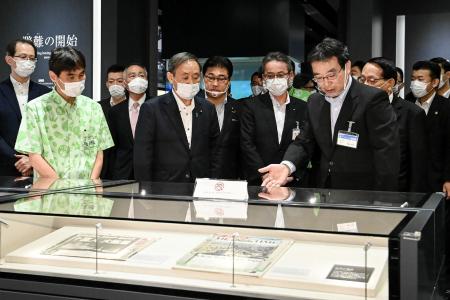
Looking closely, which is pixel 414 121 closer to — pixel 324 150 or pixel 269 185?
pixel 324 150

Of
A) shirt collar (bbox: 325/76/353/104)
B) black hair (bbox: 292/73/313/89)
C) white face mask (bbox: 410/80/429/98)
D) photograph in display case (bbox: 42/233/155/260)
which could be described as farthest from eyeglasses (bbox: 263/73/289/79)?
black hair (bbox: 292/73/313/89)

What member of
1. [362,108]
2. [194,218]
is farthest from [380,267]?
[362,108]

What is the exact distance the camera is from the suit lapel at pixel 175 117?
372 cm

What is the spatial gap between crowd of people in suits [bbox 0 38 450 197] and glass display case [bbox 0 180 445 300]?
0.88m

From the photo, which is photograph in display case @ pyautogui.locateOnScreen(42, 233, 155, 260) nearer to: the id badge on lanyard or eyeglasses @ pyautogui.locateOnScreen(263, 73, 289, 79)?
the id badge on lanyard

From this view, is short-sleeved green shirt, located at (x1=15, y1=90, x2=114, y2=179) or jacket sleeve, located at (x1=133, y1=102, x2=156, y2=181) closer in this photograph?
short-sleeved green shirt, located at (x1=15, y1=90, x2=114, y2=179)

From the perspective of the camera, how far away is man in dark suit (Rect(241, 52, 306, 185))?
4.17 meters

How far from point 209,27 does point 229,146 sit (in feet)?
23.7

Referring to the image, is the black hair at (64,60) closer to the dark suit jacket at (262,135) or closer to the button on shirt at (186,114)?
the button on shirt at (186,114)

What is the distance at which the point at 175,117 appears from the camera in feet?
12.3

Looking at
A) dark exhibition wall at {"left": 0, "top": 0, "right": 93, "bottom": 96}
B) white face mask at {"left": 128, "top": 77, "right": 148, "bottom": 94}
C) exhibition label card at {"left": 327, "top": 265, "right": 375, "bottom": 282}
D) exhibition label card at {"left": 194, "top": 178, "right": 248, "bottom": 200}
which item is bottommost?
exhibition label card at {"left": 327, "top": 265, "right": 375, "bottom": 282}

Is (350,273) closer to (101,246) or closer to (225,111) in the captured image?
(101,246)

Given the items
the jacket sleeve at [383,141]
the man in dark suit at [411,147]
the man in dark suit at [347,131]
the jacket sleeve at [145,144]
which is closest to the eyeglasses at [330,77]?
the man in dark suit at [347,131]

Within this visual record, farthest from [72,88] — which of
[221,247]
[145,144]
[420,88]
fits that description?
[420,88]
